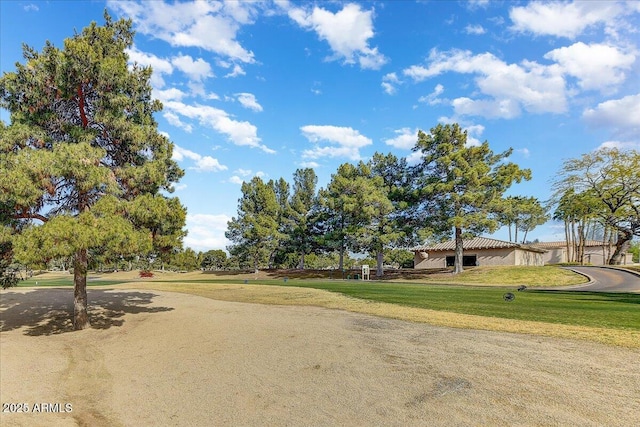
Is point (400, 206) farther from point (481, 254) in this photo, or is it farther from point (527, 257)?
point (527, 257)

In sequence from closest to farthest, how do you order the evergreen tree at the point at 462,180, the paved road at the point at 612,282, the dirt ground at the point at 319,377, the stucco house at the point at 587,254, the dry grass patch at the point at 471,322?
the dirt ground at the point at 319,377 < the dry grass patch at the point at 471,322 < the paved road at the point at 612,282 < the evergreen tree at the point at 462,180 < the stucco house at the point at 587,254

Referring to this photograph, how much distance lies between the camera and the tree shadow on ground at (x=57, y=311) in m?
15.7

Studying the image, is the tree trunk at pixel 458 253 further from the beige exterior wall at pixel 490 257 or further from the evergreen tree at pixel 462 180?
the beige exterior wall at pixel 490 257

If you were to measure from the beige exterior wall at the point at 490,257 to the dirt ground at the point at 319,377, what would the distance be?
40569 millimetres

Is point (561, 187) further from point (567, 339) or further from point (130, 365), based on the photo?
point (130, 365)

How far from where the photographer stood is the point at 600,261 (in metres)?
67.2

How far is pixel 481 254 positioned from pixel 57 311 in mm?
47132

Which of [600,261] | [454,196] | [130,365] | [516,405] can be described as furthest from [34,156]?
[600,261]

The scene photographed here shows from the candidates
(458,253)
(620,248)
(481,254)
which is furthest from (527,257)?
(458,253)

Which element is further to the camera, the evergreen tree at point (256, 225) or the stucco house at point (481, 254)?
the evergreen tree at point (256, 225)

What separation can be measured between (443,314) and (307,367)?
23.7ft

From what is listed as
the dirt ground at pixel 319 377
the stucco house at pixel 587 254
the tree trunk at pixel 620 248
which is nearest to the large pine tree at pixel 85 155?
the dirt ground at pixel 319 377

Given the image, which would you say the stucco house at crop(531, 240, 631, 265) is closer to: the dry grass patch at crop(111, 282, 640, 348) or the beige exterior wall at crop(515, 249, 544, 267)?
the beige exterior wall at crop(515, 249, 544, 267)

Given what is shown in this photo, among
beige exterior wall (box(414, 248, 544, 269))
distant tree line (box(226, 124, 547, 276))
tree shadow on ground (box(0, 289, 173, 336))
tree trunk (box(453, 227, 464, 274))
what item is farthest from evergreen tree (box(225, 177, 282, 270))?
tree shadow on ground (box(0, 289, 173, 336))
